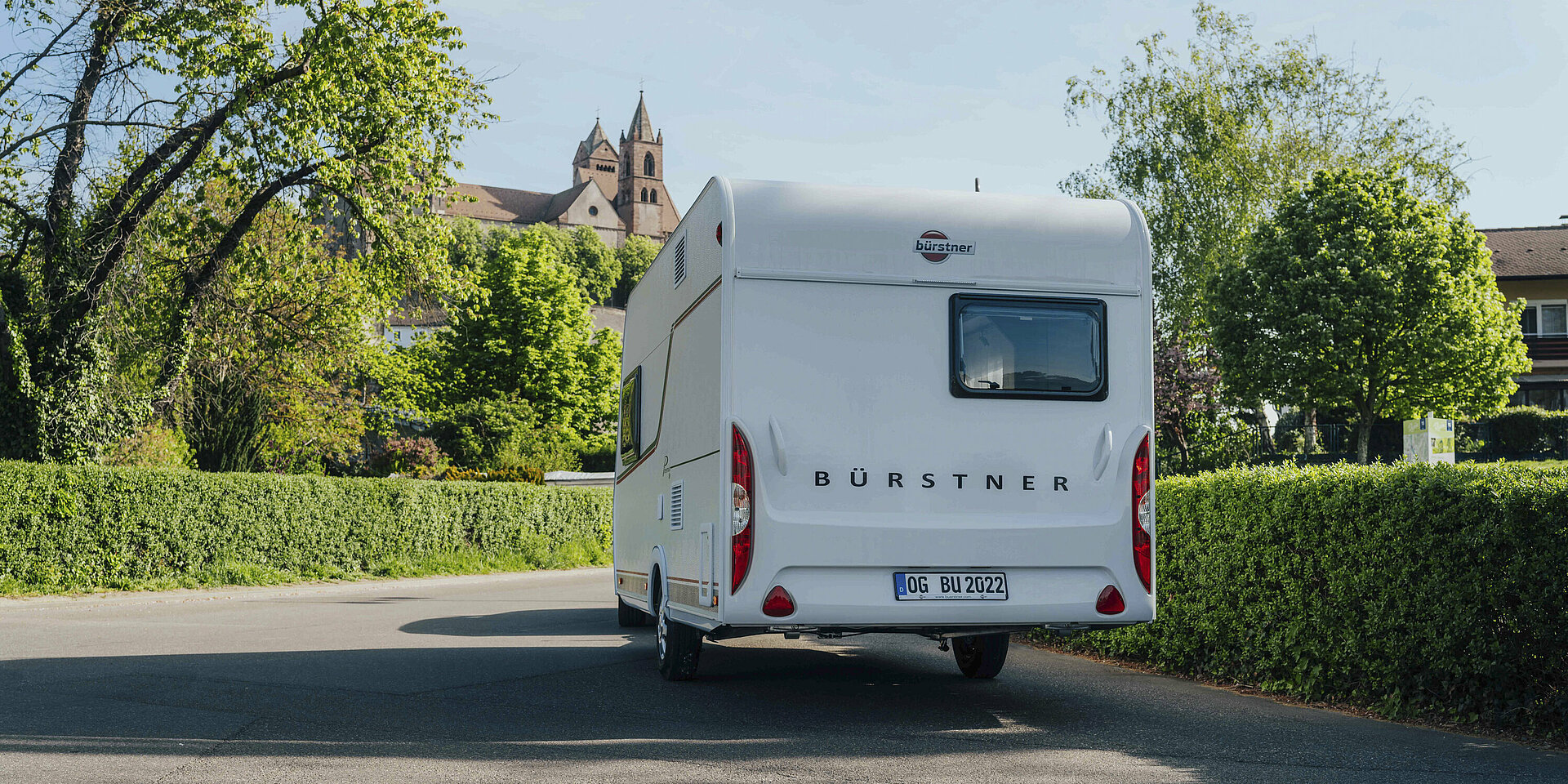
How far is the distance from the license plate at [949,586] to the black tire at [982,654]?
81.1 inches

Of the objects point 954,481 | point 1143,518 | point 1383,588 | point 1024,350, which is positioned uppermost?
point 1024,350

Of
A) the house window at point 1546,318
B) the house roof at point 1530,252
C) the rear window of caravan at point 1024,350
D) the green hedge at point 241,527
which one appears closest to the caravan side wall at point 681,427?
the rear window of caravan at point 1024,350

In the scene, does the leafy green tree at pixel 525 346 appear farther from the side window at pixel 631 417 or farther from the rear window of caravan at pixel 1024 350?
the rear window of caravan at pixel 1024 350

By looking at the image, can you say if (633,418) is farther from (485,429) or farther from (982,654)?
(485,429)

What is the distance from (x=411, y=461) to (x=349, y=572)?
20.9 meters

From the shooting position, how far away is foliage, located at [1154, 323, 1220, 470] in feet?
124

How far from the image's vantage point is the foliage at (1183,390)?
124ft

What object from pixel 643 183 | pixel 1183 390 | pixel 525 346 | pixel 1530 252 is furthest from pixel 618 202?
pixel 1183 390

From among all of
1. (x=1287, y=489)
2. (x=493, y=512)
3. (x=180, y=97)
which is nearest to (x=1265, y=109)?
(x=493, y=512)

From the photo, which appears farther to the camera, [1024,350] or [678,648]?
[678,648]

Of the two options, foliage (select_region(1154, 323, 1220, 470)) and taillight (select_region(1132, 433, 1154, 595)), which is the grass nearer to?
taillight (select_region(1132, 433, 1154, 595))

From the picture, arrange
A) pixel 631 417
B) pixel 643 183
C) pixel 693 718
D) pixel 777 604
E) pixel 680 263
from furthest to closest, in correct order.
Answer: pixel 643 183 < pixel 631 417 < pixel 680 263 < pixel 693 718 < pixel 777 604

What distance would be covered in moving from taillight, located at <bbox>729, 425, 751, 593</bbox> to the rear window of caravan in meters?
1.28

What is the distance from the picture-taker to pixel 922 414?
734cm
